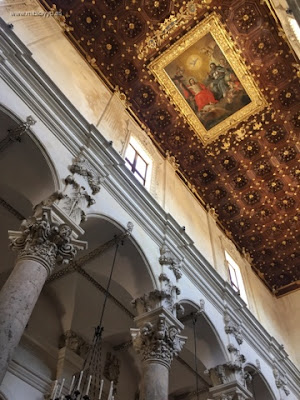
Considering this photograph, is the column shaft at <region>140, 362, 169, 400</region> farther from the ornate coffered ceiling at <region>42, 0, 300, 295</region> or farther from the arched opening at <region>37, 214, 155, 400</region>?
the ornate coffered ceiling at <region>42, 0, 300, 295</region>

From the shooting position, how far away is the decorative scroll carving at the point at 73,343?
9320 millimetres

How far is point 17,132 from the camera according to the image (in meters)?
7.19

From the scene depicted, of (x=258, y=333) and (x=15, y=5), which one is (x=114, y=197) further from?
(x=258, y=333)

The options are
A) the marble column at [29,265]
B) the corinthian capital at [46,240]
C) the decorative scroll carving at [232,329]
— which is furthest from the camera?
the decorative scroll carving at [232,329]

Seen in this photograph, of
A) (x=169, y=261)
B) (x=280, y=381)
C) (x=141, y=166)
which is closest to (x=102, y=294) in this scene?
(x=169, y=261)

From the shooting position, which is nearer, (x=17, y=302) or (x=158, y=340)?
(x=17, y=302)

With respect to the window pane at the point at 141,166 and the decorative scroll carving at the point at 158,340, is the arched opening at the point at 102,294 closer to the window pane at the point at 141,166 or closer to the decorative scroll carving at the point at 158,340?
the decorative scroll carving at the point at 158,340

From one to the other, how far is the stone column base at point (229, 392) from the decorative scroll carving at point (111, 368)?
2475 millimetres

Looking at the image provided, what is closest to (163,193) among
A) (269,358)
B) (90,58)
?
(90,58)

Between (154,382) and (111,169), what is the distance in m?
4.39

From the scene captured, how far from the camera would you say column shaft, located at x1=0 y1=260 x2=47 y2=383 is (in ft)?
15.7

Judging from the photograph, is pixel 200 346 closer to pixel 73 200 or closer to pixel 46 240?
pixel 73 200

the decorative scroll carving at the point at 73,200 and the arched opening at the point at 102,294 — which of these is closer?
the decorative scroll carving at the point at 73,200

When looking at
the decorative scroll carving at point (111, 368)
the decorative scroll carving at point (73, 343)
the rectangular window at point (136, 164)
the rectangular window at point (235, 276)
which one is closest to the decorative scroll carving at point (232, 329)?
the rectangular window at point (235, 276)
